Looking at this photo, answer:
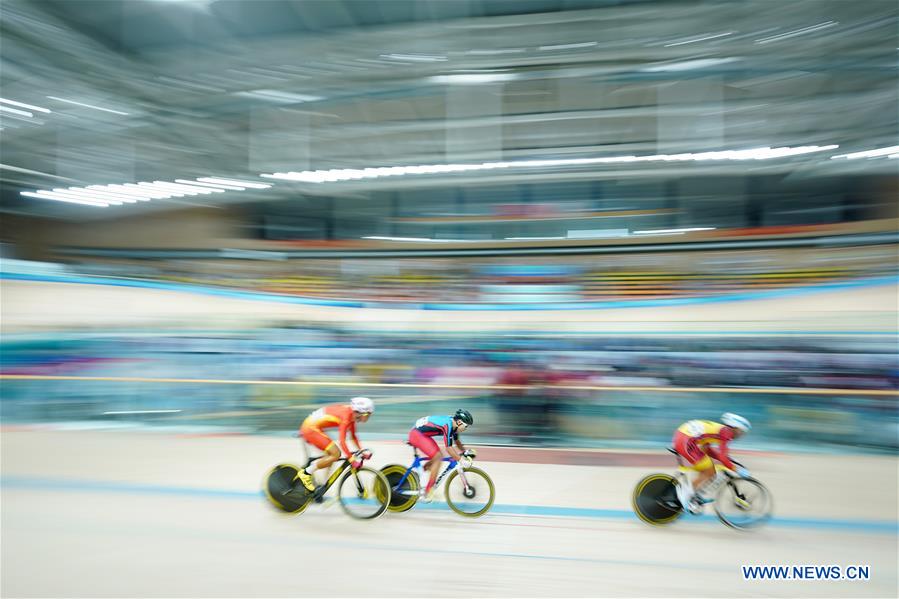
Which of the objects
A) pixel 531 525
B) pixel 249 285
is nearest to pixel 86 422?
pixel 249 285

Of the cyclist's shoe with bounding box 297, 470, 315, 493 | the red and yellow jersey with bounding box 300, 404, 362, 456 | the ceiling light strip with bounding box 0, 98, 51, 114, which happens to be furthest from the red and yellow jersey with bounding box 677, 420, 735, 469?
the ceiling light strip with bounding box 0, 98, 51, 114

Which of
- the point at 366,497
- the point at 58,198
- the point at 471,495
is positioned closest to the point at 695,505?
the point at 471,495

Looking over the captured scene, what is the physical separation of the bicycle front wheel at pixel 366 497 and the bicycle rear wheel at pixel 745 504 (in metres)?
1.92

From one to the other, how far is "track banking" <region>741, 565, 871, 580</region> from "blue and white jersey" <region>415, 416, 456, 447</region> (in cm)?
161

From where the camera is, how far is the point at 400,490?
2.81 metres

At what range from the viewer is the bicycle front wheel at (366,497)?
2744 millimetres

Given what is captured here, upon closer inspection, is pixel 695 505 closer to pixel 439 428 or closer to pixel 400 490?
pixel 439 428

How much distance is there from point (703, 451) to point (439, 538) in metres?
1.56

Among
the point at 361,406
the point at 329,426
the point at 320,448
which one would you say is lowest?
the point at 320,448

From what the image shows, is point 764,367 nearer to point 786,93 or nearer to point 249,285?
point 786,93

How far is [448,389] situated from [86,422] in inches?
156

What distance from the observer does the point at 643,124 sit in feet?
11.4

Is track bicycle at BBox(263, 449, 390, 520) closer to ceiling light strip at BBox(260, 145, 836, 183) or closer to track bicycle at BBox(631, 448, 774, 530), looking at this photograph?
track bicycle at BBox(631, 448, 774, 530)

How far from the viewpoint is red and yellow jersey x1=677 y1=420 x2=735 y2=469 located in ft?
8.23
